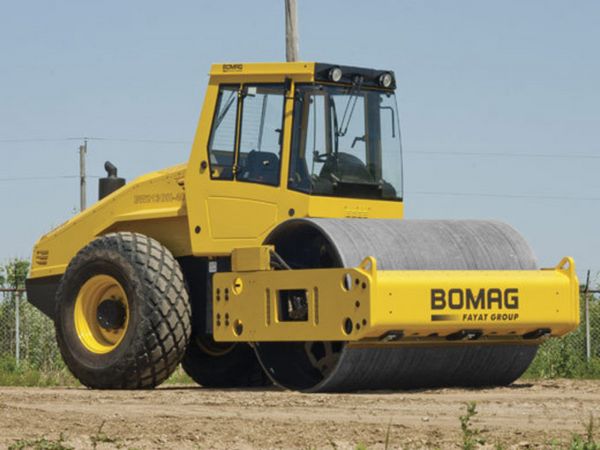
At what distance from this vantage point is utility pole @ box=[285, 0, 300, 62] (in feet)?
74.6

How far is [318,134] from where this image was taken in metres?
15.2

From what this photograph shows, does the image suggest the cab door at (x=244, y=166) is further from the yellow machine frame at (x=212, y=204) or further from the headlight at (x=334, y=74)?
the headlight at (x=334, y=74)

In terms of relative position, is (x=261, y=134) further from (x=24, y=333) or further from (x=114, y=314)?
(x=24, y=333)

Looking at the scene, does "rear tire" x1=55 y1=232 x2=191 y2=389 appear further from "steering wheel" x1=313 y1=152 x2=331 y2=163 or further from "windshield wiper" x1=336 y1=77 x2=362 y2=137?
"windshield wiper" x1=336 y1=77 x2=362 y2=137

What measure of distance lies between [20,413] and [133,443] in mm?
2608

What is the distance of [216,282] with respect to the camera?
50.1ft

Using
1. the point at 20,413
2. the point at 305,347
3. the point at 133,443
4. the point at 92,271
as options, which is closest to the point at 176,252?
the point at 92,271

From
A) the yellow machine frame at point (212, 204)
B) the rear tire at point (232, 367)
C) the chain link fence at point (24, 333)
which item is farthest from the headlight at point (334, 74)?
the chain link fence at point (24, 333)

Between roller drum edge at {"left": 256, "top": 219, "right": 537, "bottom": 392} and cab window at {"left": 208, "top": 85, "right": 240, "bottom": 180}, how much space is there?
4.10ft

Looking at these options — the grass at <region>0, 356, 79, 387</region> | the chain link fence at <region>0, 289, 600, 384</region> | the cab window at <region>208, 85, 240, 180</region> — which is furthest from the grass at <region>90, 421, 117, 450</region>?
the chain link fence at <region>0, 289, 600, 384</region>

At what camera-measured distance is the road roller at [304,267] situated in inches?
551

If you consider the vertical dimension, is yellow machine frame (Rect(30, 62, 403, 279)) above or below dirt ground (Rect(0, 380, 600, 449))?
above

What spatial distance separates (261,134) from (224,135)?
53 cm

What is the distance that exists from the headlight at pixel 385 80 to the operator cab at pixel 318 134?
1cm
